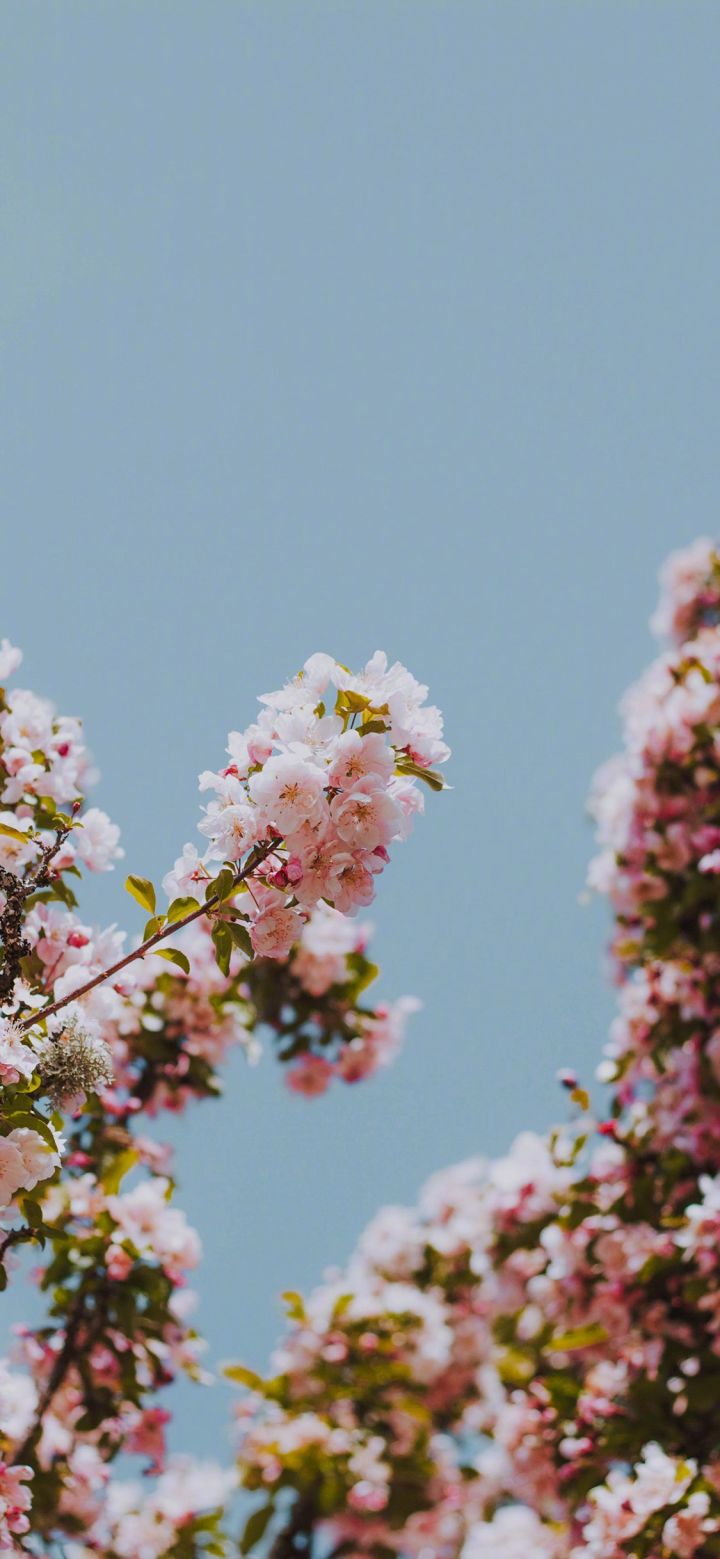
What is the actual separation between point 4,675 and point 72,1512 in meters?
3.32

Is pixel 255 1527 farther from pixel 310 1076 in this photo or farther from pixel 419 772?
pixel 419 772

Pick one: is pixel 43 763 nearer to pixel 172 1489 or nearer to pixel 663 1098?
pixel 663 1098

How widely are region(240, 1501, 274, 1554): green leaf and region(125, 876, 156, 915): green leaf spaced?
4.45m

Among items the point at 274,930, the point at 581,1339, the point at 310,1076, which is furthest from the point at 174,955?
the point at 310,1076

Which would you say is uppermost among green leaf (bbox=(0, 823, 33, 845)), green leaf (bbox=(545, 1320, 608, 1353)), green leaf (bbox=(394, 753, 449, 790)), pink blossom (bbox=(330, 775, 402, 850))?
green leaf (bbox=(0, 823, 33, 845))

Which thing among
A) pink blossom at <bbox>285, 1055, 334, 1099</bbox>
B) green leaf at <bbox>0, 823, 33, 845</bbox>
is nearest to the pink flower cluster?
green leaf at <bbox>0, 823, 33, 845</bbox>

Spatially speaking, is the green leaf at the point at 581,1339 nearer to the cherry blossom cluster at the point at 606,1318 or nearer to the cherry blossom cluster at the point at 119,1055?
the cherry blossom cluster at the point at 606,1318

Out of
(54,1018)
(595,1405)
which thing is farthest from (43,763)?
(595,1405)

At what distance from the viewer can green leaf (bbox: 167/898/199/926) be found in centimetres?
159

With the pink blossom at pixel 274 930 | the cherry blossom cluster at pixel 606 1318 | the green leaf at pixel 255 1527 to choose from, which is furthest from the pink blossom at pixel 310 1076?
the pink blossom at pixel 274 930

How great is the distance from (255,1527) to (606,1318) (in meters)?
2.29

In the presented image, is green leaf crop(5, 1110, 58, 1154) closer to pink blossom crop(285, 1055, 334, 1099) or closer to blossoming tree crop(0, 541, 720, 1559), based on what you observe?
blossoming tree crop(0, 541, 720, 1559)

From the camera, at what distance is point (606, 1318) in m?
3.87

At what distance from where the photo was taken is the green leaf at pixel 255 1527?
4.85 meters
